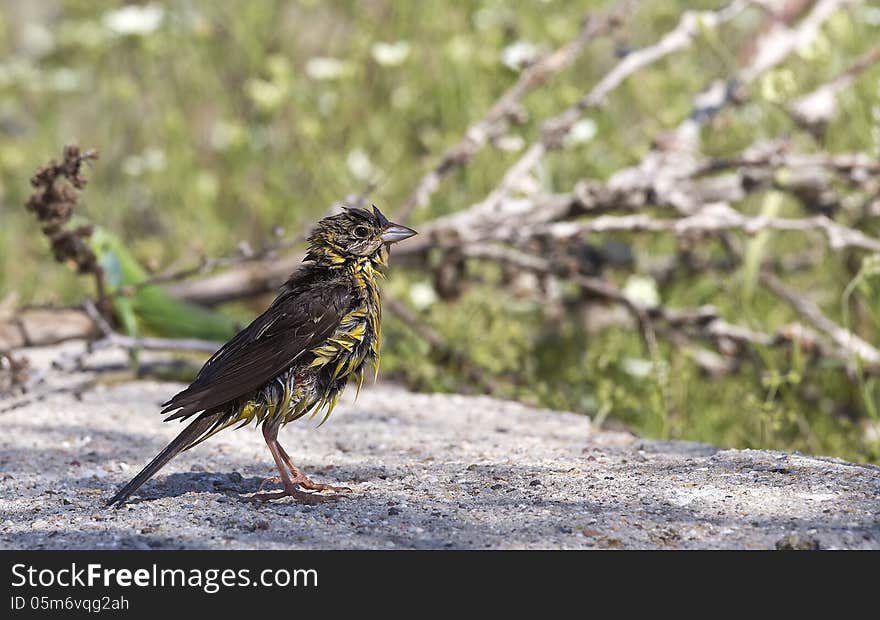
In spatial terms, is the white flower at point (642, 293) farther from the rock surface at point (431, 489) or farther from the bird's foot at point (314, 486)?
the bird's foot at point (314, 486)

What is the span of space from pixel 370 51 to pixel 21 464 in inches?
181

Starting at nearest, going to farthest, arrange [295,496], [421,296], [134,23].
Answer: [295,496] → [421,296] → [134,23]

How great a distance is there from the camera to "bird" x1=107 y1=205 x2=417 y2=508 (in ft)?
11.0

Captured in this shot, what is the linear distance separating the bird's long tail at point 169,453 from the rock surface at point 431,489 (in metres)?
0.06

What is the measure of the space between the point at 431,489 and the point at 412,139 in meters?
4.62

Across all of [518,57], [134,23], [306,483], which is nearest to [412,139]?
[518,57]

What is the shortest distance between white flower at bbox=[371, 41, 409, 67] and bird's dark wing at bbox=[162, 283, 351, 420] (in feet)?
11.9

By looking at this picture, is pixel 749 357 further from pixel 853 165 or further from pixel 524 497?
pixel 524 497

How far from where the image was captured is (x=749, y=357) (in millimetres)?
5613

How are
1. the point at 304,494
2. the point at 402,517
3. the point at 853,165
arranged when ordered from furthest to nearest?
the point at 853,165, the point at 304,494, the point at 402,517

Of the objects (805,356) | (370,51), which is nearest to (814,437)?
(805,356)

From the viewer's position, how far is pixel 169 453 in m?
3.27

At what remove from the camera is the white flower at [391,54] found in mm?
7008

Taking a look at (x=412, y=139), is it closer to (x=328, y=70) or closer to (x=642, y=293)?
(x=328, y=70)
